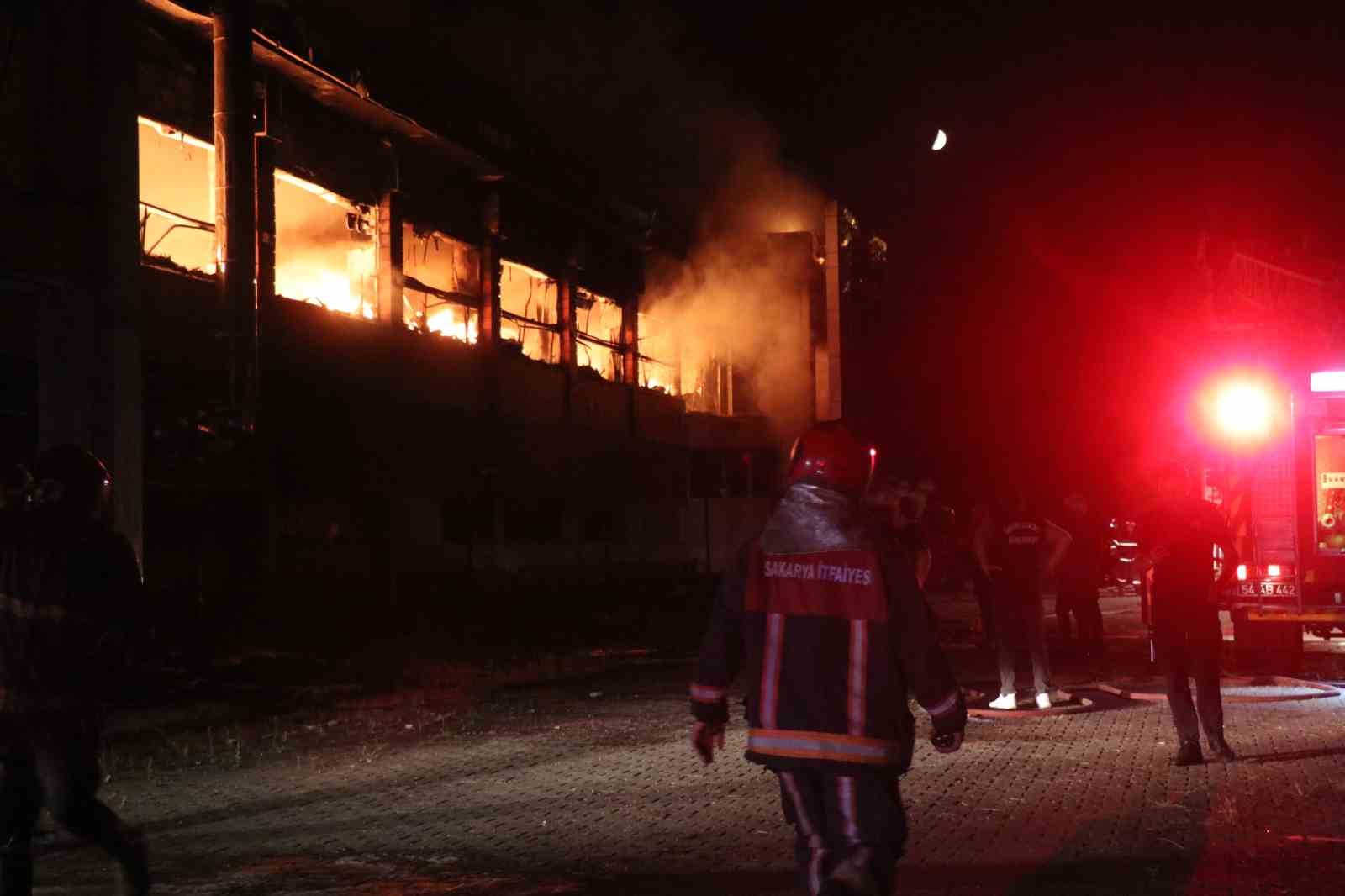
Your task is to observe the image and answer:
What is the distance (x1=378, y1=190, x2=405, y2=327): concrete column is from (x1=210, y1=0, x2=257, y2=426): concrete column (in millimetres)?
4988

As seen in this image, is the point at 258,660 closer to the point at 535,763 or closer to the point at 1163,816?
the point at 535,763

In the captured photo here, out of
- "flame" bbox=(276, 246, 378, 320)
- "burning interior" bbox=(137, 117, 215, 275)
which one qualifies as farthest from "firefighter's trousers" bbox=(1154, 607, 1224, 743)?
"flame" bbox=(276, 246, 378, 320)

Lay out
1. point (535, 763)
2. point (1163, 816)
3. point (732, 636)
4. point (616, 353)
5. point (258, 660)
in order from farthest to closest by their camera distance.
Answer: point (616, 353) → point (258, 660) → point (535, 763) → point (1163, 816) → point (732, 636)

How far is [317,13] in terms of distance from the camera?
2059cm

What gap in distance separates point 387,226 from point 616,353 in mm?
10200

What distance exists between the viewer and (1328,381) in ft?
46.9

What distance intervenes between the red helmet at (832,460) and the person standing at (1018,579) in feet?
25.3

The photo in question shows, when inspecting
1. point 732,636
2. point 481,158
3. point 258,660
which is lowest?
point 258,660

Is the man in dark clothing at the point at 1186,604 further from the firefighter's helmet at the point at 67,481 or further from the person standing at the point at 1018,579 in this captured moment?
the firefighter's helmet at the point at 67,481

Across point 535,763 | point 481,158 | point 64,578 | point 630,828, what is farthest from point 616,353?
point 64,578

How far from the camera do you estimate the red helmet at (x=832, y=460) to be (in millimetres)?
4086

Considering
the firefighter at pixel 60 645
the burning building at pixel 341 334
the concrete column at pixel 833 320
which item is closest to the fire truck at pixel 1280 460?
the burning building at pixel 341 334

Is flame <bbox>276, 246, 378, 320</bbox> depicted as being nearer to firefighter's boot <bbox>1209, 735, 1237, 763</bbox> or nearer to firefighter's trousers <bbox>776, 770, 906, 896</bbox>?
firefighter's boot <bbox>1209, 735, 1237, 763</bbox>

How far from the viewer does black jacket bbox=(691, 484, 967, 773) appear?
12.9ft
